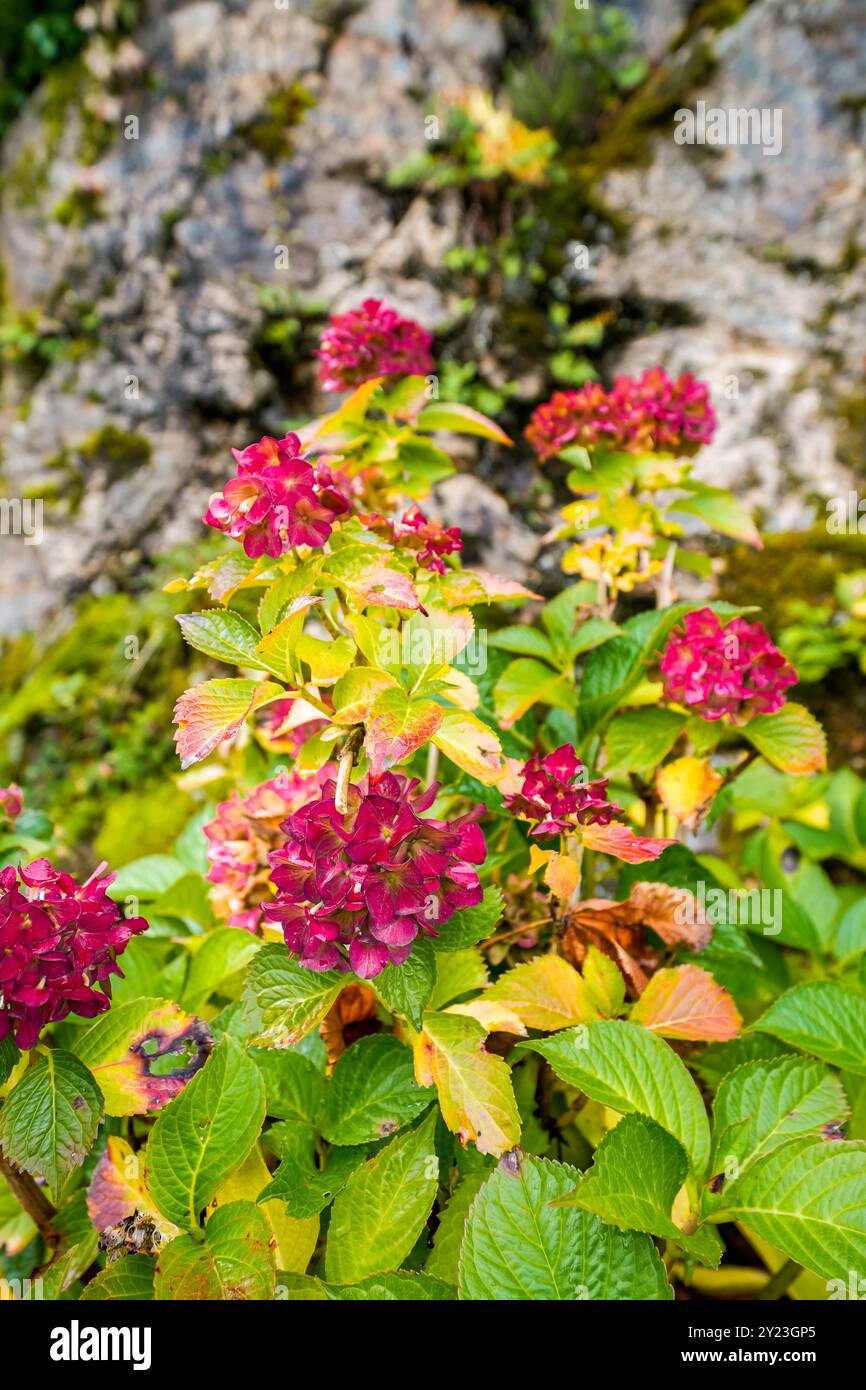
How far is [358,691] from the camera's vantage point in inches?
32.3

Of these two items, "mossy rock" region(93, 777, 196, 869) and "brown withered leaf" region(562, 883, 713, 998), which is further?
"mossy rock" region(93, 777, 196, 869)

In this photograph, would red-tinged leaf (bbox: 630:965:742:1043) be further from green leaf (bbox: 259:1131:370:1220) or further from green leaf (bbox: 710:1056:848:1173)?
green leaf (bbox: 259:1131:370:1220)

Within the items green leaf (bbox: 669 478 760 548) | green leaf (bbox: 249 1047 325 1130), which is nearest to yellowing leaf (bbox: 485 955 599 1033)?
green leaf (bbox: 249 1047 325 1130)

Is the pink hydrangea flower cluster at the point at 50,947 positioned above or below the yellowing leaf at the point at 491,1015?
above

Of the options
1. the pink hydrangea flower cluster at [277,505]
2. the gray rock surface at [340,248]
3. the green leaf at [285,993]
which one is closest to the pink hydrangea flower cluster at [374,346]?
the pink hydrangea flower cluster at [277,505]

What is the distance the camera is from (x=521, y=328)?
271 centimetres

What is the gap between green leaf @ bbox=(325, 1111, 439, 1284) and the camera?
806 mm

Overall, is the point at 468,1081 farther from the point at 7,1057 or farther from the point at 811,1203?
the point at 7,1057

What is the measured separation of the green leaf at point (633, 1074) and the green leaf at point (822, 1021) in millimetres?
159

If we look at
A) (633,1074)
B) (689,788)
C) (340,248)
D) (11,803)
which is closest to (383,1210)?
(633,1074)

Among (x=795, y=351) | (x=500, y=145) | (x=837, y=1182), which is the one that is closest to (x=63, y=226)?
(x=500, y=145)

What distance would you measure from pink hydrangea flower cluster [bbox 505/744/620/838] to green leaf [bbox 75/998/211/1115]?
426 millimetres

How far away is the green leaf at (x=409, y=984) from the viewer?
0.79m

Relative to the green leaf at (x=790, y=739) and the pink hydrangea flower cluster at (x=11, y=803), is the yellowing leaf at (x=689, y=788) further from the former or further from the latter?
the pink hydrangea flower cluster at (x=11, y=803)
